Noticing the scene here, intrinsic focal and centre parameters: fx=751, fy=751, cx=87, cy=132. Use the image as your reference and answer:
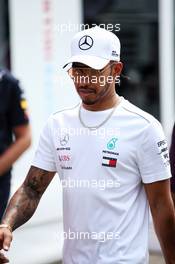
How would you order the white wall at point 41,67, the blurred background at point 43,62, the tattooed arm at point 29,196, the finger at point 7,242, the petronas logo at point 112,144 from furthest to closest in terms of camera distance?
1. the white wall at point 41,67
2. the blurred background at point 43,62
3. the tattooed arm at point 29,196
4. the petronas logo at point 112,144
5. the finger at point 7,242

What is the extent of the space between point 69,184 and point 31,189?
0.71 ft

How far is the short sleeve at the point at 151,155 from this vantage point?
2.83 m

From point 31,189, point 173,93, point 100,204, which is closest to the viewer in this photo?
point 100,204

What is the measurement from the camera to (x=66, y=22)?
23.3ft

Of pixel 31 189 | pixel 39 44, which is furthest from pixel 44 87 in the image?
pixel 31 189

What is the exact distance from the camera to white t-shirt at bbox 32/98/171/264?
9.31ft

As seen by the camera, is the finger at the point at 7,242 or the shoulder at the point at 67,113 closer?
the finger at the point at 7,242

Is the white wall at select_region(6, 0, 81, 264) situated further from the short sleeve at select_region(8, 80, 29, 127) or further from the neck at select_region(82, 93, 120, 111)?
the neck at select_region(82, 93, 120, 111)

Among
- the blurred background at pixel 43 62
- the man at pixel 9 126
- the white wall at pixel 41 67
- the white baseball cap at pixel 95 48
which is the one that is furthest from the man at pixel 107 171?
the white wall at pixel 41 67

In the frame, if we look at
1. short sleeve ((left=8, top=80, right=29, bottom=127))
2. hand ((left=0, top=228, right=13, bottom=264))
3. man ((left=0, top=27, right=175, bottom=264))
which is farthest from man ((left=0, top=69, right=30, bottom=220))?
hand ((left=0, top=228, right=13, bottom=264))

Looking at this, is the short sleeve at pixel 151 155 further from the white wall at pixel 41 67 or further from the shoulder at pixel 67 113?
the white wall at pixel 41 67

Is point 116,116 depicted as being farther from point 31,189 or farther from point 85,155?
point 31,189

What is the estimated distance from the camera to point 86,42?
2.92 meters

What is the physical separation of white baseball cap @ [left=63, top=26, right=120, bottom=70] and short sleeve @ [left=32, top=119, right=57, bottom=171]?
0.31 m
